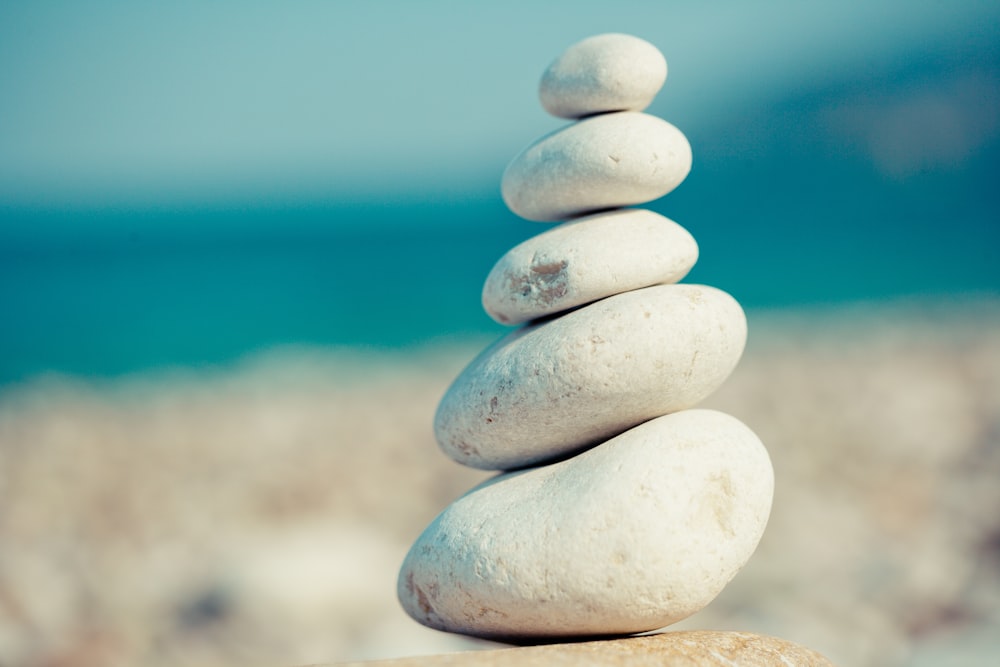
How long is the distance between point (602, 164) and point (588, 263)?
16.5 inches

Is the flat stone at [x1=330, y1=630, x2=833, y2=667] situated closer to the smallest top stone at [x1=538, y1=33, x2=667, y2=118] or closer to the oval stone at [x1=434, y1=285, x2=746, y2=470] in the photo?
the oval stone at [x1=434, y1=285, x2=746, y2=470]

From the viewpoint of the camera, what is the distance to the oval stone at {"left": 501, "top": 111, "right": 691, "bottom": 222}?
3354 millimetres

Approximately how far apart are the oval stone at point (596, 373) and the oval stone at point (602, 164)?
0.45 m

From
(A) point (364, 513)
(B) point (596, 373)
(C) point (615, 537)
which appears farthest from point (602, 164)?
(A) point (364, 513)

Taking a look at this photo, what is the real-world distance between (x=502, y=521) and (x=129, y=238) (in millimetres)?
24876

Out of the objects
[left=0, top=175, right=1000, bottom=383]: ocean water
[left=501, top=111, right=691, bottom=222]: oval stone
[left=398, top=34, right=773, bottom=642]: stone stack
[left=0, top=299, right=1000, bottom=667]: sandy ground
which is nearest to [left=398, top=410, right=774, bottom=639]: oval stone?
[left=398, top=34, right=773, bottom=642]: stone stack

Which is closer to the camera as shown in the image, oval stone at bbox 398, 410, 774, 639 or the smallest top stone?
oval stone at bbox 398, 410, 774, 639

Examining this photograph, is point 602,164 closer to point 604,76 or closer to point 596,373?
point 604,76

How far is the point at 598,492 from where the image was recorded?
2.94 metres

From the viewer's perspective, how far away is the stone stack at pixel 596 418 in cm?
289

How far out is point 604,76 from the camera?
3.44m

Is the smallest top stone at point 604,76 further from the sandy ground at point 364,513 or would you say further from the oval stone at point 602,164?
the sandy ground at point 364,513

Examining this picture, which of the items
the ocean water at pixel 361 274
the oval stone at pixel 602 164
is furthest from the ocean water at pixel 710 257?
the oval stone at pixel 602 164

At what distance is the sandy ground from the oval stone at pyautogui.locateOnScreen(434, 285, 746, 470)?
0.85 m
